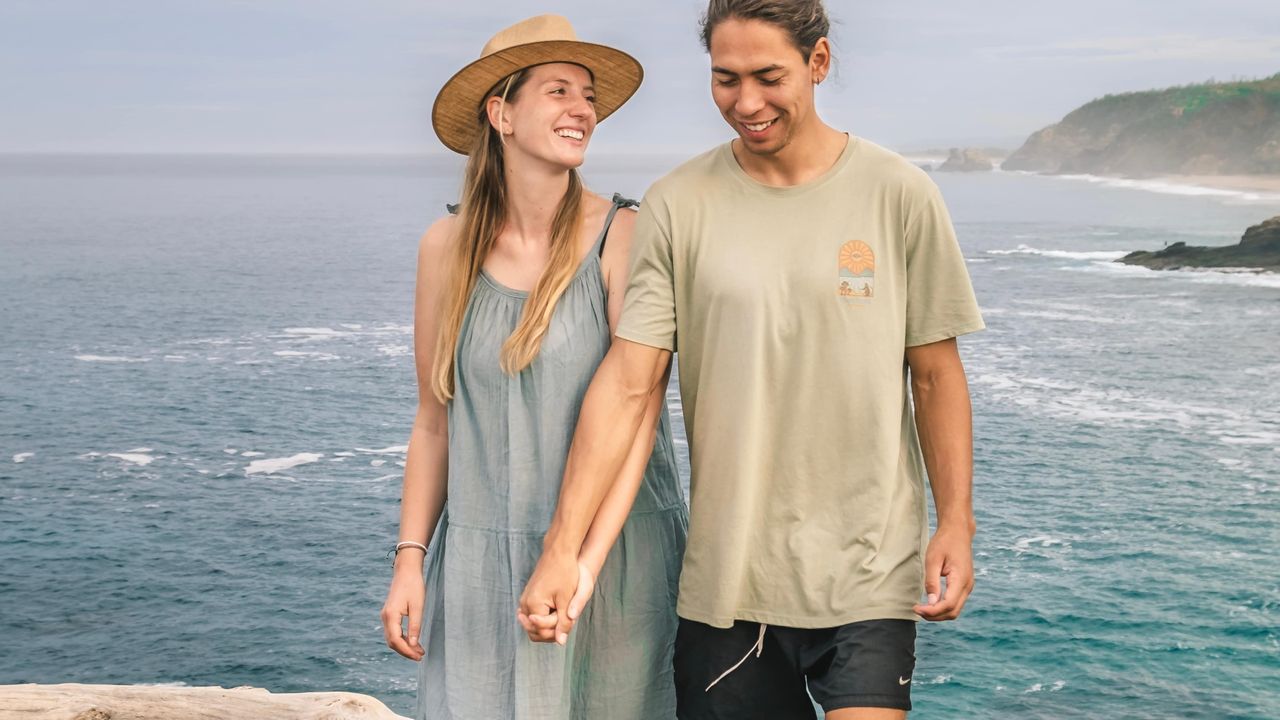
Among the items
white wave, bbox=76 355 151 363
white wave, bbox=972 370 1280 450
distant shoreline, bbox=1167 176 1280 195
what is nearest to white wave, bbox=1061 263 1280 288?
white wave, bbox=972 370 1280 450

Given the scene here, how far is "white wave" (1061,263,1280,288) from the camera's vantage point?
7900 centimetres

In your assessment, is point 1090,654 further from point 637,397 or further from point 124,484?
point 637,397

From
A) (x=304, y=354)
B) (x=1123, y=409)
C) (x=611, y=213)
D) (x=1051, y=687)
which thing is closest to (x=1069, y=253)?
(x=1123, y=409)

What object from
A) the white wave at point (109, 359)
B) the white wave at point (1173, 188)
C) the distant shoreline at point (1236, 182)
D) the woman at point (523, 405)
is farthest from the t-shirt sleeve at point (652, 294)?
the white wave at point (1173, 188)

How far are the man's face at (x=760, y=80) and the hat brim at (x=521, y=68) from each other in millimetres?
441

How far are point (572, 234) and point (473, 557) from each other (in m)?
0.84

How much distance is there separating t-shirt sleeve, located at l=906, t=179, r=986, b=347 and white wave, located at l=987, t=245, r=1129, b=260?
331 feet

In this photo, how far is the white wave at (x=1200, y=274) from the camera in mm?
79000

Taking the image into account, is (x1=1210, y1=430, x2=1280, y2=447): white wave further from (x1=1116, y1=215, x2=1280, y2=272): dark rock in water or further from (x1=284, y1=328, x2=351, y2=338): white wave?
(x1=284, y1=328, x2=351, y2=338): white wave

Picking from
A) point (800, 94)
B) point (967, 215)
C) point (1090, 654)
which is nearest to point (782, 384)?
point (800, 94)

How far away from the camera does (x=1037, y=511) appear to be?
47.1m

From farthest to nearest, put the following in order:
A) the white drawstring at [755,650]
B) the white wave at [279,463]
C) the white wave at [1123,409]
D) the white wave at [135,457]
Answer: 1. the white wave at [1123,409]
2. the white wave at [135,457]
3. the white wave at [279,463]
4. the white drawstring at [755,650]

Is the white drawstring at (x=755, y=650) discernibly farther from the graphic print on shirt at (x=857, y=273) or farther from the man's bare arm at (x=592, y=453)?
the graphic print on shirt at (x=857, y=273)

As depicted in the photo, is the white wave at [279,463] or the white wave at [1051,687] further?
the white wave at [279,463]
